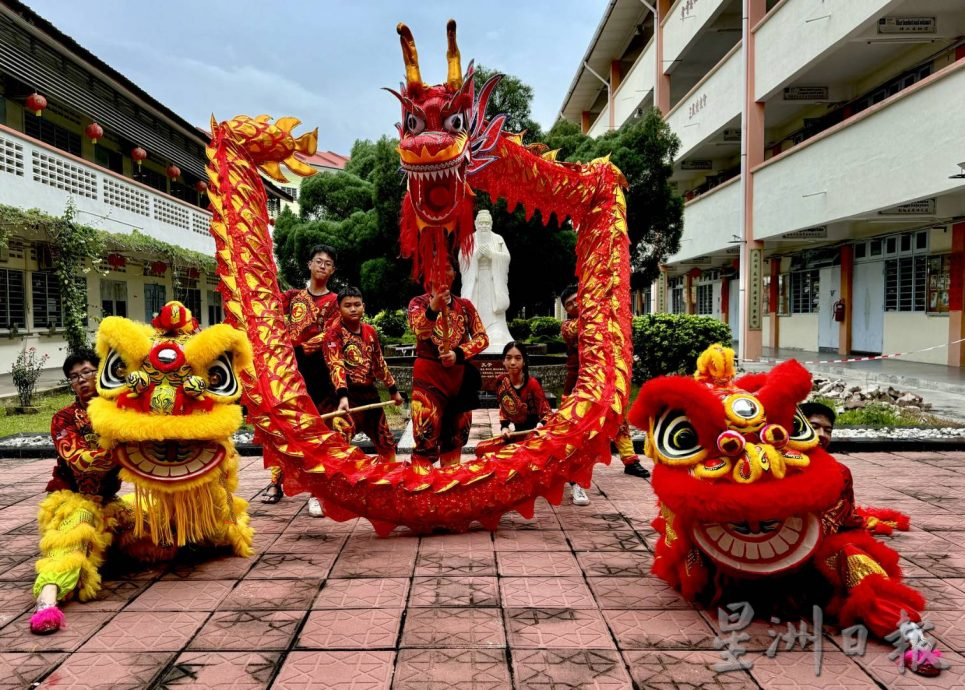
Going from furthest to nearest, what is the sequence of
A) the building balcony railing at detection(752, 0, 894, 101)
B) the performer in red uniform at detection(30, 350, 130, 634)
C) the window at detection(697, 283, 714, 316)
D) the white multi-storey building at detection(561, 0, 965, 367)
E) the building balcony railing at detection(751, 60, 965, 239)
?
the window at detection(697, 283, 714, 316)
the building balcony railing at detection(752, 0, 894, 101)
the white multi-storey building at detection(561, 0, 965, 367)
the building balcony railing at detection(751, 60, 965, 239)
the performer in red uniform at detection(30, 350, 130, 634)

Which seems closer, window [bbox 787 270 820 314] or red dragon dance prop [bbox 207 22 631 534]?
red dragon dance prop [bbox 207 22 631 534]

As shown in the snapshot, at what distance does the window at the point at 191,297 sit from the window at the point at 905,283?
18108 mm

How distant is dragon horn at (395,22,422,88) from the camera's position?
3.30 meters

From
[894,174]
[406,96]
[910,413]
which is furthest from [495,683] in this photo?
[894,174]

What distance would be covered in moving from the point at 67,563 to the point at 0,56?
10621 mm

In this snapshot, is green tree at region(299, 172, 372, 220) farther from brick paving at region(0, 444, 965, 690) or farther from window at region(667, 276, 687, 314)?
brick paving at region(0, 444, 965, 690)

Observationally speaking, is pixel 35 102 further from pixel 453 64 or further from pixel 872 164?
pixel 872 164

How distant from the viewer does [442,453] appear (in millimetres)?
4211

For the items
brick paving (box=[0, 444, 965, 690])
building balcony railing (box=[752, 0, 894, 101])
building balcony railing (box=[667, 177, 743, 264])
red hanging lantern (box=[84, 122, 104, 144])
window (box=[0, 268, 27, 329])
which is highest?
building balcony railing (box=[752, 0, 894, 101])

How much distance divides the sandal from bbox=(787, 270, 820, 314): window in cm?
1500

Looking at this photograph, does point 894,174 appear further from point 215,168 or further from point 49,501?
point 49,501

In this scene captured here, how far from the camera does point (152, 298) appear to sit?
18.4 metres

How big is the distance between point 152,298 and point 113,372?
56.1ft

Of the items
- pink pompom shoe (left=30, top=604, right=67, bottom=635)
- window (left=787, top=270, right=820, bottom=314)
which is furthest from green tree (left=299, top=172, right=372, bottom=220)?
pink pompom shoe (left=30, top=604, right=67, bottom=635)
